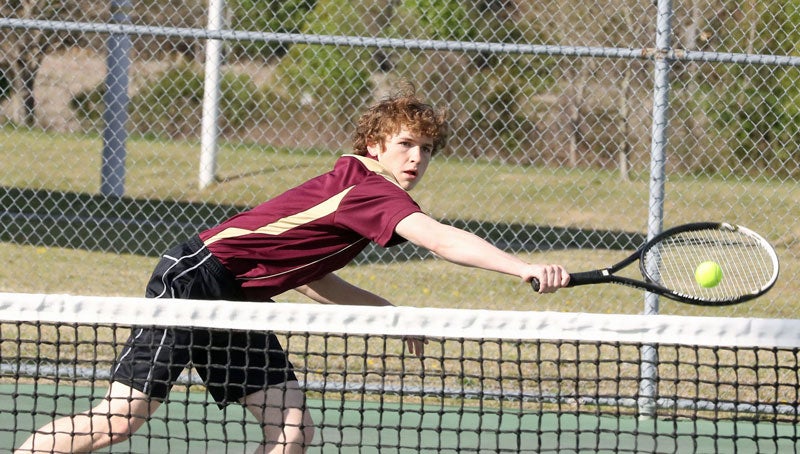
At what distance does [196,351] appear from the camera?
11.5 feet

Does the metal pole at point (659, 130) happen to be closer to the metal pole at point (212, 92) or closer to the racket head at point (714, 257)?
the racket head at point (714, 257)

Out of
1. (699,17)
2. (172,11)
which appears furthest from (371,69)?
(699,17)

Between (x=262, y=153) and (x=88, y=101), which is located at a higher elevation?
(x=88, y=101)

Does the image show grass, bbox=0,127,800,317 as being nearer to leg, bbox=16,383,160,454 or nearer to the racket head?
the racket head

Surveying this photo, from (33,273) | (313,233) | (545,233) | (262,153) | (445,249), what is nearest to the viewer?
(445,249)

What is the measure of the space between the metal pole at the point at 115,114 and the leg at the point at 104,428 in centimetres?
741

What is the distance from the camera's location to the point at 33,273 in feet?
27.8

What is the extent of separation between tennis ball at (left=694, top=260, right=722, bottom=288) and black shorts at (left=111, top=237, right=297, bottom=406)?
147cm

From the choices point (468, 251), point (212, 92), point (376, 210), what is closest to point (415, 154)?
point (376, 210)

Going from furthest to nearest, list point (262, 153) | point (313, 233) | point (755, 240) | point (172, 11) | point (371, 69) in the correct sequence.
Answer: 1. point (172, 11)
2. point (371, 69)
3. point (262, 153)
4. point (755, 240)
5. point (313, 233)

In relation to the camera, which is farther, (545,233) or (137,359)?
(545,233)

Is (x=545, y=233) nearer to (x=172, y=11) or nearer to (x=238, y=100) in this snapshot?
(x=238, y=100)

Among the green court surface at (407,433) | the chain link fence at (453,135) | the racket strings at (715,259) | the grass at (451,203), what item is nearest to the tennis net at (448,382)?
the green court surface at (407,433)

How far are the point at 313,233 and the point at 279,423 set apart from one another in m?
0.54
